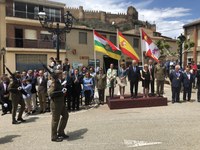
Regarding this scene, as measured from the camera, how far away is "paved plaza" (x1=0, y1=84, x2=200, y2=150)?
655 centimetres

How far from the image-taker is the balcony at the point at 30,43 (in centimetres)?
3016

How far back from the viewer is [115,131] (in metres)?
7.75

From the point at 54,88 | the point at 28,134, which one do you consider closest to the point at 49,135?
the point at 28,134

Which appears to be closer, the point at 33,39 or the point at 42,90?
the point at 42,90

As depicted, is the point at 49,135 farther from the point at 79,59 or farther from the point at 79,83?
the point at 79,59

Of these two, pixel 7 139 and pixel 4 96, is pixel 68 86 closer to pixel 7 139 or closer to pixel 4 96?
pixel 4 96

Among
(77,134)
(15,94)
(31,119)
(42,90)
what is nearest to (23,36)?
(42,90)

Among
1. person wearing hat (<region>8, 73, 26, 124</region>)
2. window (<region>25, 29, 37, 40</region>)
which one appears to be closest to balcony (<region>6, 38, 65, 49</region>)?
window (<region>25, 29, 37, 40</region>)

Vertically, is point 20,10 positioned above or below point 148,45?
above

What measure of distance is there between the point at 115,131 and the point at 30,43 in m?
26.0

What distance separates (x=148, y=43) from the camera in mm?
13531

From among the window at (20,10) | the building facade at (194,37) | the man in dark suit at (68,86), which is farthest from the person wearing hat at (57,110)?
the building facade at (194,37)

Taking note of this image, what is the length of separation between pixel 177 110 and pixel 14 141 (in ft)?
22.2

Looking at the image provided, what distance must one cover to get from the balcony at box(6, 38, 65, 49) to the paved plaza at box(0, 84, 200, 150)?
70.5 feet
